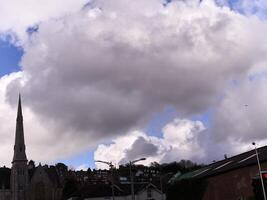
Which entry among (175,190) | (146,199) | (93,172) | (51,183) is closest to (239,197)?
(175,190)

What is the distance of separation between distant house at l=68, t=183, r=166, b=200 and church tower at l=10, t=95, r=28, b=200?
6198 centimetres

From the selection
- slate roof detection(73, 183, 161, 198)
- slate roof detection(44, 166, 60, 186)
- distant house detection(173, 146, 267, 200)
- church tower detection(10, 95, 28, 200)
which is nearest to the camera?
distant house detection(173, 146, 267, 200)

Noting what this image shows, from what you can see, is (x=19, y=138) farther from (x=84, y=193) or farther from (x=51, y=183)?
(x=84, y=193)

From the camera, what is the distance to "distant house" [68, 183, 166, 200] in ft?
303

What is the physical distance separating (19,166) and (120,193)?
70.8m

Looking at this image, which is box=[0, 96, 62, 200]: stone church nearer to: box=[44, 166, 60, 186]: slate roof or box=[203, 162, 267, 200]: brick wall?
box=[44, 166, 60, 186]: slate roof

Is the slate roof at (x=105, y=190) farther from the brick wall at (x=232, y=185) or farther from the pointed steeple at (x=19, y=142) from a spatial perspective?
the pointed steeple at (x=19, y=142)

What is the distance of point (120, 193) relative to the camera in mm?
96500

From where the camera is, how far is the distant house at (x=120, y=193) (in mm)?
92375

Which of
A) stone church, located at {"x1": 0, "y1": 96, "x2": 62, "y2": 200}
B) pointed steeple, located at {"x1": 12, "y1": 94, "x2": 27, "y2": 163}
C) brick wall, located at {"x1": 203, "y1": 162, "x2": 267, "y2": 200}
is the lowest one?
brick wall, located at {"x1": 203, "y1": 162, "x2": 267, "y2": 200}

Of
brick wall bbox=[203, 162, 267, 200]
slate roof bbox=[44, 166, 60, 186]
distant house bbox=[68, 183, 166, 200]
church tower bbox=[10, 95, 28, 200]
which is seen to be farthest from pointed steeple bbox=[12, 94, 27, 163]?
brick wall bbox=[203, 162, 267, 200]

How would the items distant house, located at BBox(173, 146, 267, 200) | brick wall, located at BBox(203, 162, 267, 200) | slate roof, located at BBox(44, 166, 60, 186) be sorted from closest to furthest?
distant house, located at BBox(173, 146, 267, 200) < brick wall, located at BBox(203, 162, 267, 200) < slate roof, located at BBox(44, 166, 60, 186)

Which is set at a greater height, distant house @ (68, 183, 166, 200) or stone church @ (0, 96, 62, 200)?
stone church @ (0, 96, 62, 200)

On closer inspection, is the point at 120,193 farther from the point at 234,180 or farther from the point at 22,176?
the point at 22,176
